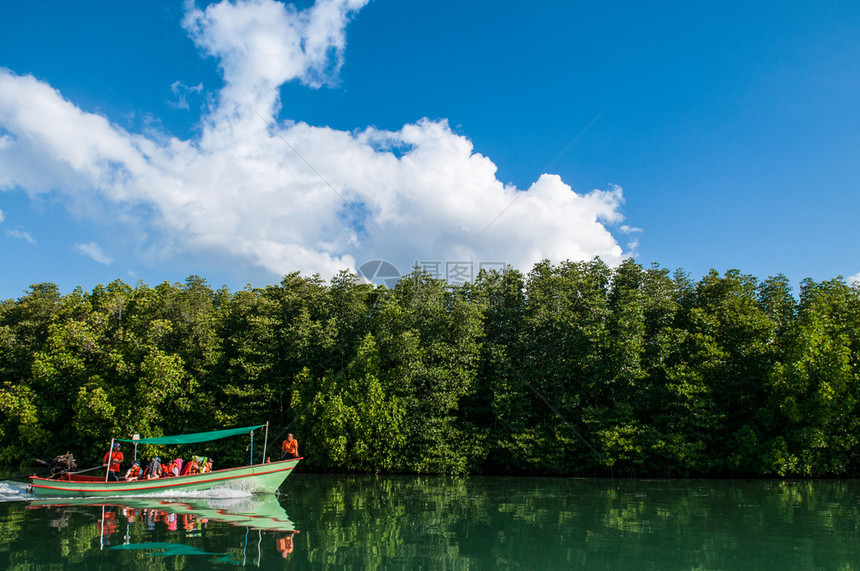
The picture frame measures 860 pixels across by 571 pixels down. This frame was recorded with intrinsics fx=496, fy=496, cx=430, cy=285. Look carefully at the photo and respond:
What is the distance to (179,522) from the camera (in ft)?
49.8

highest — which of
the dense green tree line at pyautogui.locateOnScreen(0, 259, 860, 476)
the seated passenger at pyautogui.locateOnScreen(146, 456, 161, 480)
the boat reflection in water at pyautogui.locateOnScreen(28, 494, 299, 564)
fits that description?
the dense green tree line at pyautogui.locateOnScreen(0, 259, 860, 476)

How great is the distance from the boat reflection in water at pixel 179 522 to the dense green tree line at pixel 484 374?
9.29 m

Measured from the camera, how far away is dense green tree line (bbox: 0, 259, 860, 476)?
25.7 metres

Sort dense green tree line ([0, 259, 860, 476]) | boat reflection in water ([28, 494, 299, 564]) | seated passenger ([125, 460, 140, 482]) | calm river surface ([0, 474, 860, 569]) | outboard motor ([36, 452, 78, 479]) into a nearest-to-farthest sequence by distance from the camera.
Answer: calm river surface ([0, 474, 860, 569]), boat reflection in water ([28, 494, 299, 564]), outboard motor ([36, 452, 78, 479]), seated passenger ([125, 460, 140, 482]), dense green tree line ([0, 259, 860, 476])

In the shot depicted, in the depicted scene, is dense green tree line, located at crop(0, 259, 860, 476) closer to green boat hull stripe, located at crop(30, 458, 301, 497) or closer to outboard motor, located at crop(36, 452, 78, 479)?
green boat hull stripe, located at crop(30, 458, 301, 497)

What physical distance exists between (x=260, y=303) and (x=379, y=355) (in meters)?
9.15

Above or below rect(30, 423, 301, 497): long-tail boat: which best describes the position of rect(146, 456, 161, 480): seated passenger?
above

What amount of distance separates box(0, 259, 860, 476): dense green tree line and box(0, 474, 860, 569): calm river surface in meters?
4.26

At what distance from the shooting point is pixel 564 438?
88.6ft

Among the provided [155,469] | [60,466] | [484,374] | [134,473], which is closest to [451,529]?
[155,469]

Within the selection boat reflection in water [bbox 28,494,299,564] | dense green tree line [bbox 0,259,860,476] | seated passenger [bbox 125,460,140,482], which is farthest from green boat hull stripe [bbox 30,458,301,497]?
dense green tree line [bbox 0,259,860,476]

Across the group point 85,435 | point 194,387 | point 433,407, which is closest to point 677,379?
point 433,407

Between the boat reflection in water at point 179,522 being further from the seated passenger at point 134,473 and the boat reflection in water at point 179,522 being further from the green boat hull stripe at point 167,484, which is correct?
the seated passenger at point 134,473

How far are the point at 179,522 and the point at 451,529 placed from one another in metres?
8.35
